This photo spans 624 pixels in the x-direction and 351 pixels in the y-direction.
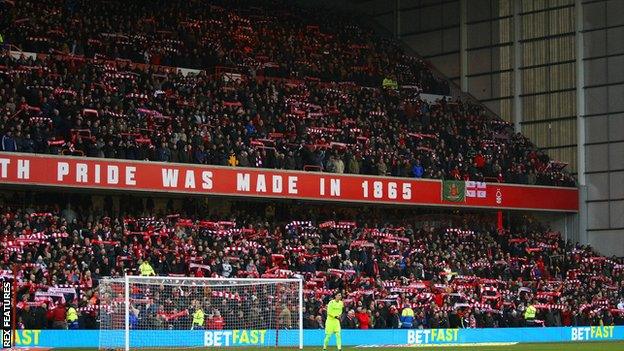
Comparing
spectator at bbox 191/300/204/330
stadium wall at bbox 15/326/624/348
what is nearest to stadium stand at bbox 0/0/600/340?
spectator at bbox 191/300/204/330

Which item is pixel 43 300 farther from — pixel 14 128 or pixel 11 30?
pixel 11 30

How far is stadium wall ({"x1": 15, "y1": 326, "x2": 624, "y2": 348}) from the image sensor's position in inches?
1650

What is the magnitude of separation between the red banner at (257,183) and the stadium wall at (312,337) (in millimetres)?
8791

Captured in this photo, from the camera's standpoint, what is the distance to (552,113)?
6650 cm

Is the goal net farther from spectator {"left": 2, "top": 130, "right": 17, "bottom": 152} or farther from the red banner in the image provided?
spectator {"left": 2, "top": 130, "right": 17, "bottom": 152}

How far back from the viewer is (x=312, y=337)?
46750 mm

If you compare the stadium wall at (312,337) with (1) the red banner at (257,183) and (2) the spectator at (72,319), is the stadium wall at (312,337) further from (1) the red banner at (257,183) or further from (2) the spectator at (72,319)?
(1) the red banner at (257,183)

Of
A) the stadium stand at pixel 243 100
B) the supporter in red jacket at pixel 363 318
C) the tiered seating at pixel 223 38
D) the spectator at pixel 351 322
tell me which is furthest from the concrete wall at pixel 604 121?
the spectator at pixel 351 322

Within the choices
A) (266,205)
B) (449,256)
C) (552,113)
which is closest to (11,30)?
(266,205)

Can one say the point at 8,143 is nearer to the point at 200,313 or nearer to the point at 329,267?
the point at 200,313

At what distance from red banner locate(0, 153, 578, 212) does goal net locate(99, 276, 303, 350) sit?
8180 mm

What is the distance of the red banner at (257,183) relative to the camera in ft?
163

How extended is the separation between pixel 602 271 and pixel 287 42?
732 inches

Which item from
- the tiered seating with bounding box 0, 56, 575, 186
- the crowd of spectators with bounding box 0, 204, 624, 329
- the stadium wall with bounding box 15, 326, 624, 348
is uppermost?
the tiered seating with bounding box 0, 56, 575, 186
